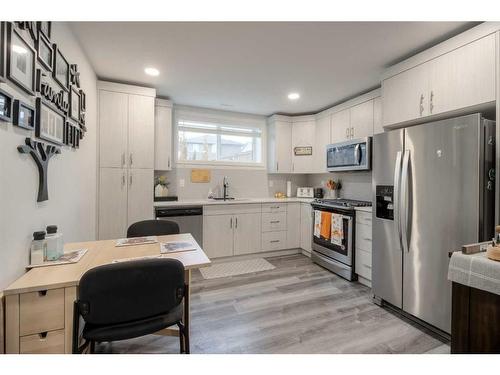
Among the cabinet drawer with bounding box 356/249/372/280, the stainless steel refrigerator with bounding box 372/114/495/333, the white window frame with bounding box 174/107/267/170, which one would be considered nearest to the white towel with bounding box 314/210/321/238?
the cabinet drawer with bounding box 356/249/372/280

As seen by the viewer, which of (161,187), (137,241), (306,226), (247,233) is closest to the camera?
(137,241)

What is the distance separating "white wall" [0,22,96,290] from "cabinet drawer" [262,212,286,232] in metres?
2.28

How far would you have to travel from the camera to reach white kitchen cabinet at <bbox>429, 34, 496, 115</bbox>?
5.67 feet

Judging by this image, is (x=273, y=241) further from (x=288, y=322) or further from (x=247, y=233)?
(x=288, y=322)

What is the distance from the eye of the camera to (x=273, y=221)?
12.8ft

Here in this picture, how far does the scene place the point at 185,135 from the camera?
401 centimetres

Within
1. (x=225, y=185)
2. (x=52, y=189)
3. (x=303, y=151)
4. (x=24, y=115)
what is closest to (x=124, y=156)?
(x=52, y=189)

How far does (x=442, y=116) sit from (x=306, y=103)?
196 cm

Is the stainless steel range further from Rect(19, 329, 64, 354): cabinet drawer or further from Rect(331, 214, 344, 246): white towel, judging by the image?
Rect(19, 329, 64, 354): cabinet drawer

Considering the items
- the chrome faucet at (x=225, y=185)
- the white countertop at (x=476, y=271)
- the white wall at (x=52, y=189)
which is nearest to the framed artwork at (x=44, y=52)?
the white wall at (x=52, y=189)

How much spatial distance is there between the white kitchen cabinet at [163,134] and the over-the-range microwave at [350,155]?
7.83 feet

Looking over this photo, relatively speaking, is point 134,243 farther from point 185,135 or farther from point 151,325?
point 185,135

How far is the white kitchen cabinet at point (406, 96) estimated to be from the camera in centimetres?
217

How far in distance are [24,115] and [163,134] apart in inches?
90.9
